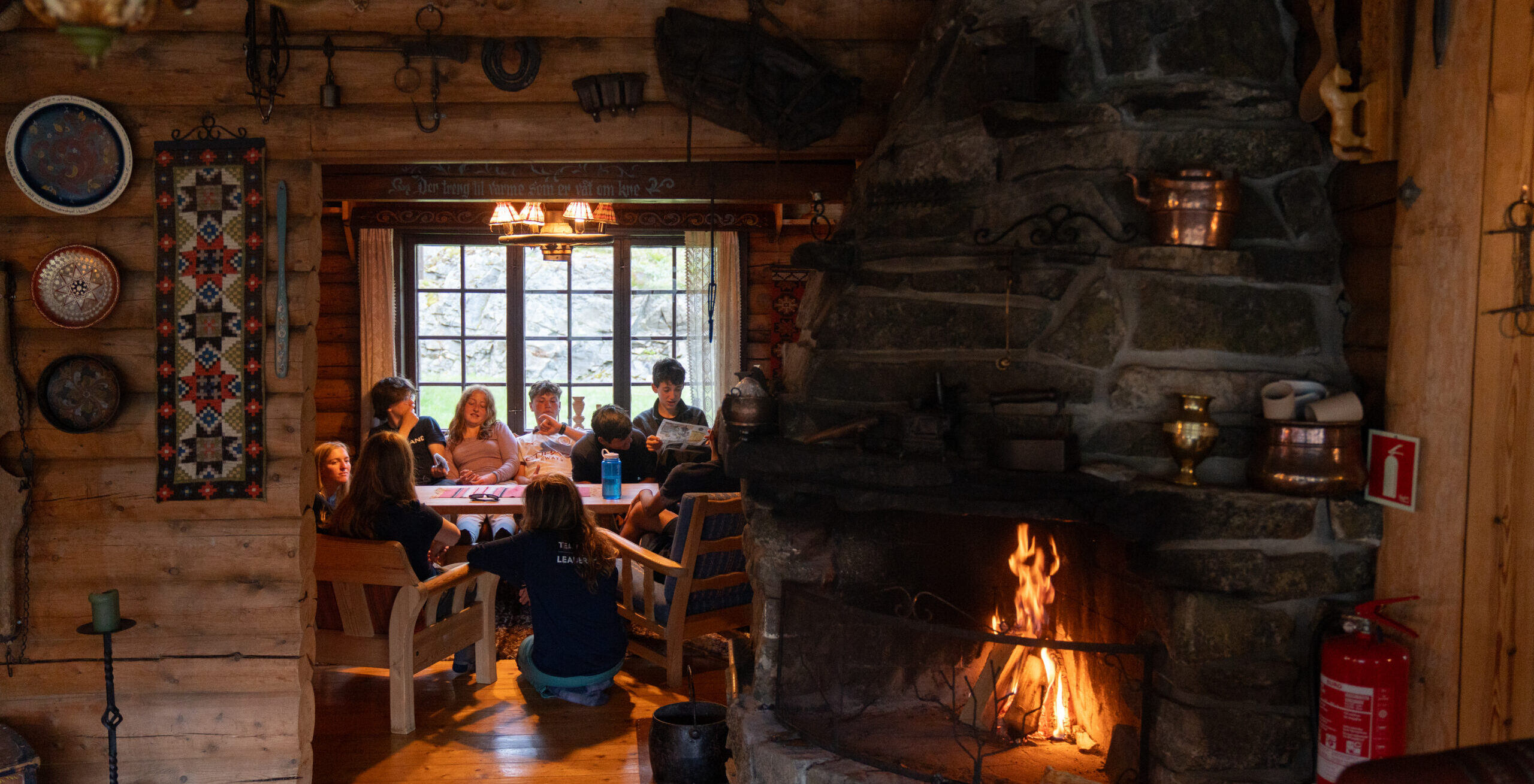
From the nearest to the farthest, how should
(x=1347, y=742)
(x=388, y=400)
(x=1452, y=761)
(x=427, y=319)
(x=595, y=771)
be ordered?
1. (x=1452, y=761)
2. (x=1347, y=742)
3. (x=595, y=771)
4. (x=388, y=400)
5. (x=427, y=319)

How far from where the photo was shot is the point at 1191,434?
90.5 inches

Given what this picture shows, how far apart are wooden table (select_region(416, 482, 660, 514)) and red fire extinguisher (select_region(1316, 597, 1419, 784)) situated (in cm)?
328

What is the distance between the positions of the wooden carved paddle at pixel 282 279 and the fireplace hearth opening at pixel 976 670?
1753mm

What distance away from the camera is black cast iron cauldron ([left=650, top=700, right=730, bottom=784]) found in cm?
309

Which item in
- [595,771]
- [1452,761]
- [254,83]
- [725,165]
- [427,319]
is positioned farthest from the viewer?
[427,319]

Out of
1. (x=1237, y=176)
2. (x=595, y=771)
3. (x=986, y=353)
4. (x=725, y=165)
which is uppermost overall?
(x=725, y=165)

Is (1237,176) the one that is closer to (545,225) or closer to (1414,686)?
(1414,686)

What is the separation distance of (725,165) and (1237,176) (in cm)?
217

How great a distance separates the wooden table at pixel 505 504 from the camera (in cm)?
488

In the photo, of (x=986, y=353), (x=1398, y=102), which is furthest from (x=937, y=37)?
(x=1398, y=102)

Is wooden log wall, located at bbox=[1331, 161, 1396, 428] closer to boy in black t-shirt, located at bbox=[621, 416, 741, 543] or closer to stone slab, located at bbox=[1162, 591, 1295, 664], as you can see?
stone slab, located at bbox=[1162, 591, 1295, 664]

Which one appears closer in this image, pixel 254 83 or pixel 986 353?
pixel 986 353

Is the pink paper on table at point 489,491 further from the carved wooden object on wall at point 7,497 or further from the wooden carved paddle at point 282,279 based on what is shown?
the carved wooden object on wall at point 7,497

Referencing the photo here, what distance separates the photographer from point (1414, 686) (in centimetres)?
218
